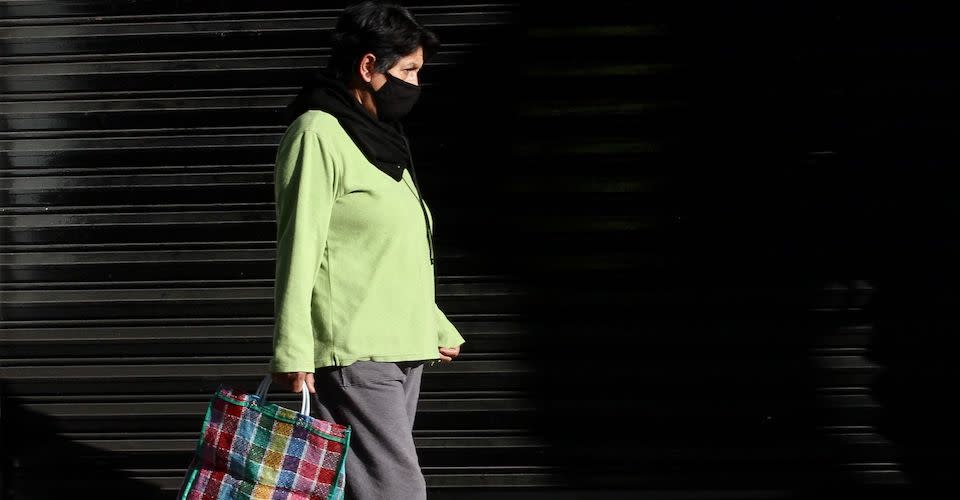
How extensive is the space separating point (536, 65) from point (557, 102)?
7.2 inches

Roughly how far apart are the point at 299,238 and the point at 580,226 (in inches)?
82.5

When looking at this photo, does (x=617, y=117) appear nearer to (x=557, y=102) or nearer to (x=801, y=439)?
(x=557, y=102)

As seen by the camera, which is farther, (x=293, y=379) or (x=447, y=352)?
(x=447, y=352)

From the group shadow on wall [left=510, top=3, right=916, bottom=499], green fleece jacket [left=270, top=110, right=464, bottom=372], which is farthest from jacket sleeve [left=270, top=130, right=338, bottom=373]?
shadow on wall [left=510, top=3, right=916, bottom=499]

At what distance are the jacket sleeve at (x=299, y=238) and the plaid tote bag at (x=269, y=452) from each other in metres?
0.11

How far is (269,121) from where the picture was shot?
4.61m

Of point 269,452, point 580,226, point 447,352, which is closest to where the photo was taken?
point 269,452

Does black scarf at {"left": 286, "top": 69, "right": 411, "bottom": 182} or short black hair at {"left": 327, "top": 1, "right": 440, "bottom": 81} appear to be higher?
short black hair at {"left": 327, "top": 1, "right": 440, "bottom": 81}

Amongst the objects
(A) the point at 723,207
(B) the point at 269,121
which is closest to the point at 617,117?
(A) the point at 723,207

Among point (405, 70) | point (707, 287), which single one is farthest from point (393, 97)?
point (707, 287)

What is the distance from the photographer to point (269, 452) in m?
2.67

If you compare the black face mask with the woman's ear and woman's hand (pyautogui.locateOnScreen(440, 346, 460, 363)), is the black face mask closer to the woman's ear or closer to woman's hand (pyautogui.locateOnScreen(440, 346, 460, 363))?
the woman's ear

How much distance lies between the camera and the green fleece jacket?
8.82 ft

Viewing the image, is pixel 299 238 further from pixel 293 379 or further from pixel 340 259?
pixel 293 379
